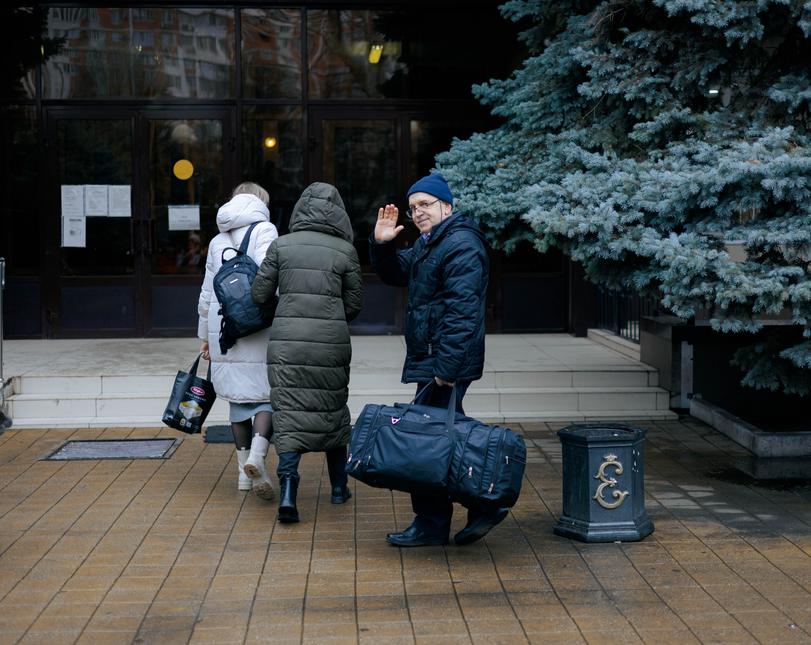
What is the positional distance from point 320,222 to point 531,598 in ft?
8.47

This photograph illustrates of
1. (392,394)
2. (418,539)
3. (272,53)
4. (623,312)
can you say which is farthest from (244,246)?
(272,53)

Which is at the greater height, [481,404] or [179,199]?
[179,199]

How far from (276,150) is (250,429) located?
250 inches

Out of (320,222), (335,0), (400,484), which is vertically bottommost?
(400,484)

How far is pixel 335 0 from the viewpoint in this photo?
1292 centimetres

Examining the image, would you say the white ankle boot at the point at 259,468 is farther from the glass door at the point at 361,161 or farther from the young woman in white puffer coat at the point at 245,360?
the glass door at the point at 361,161

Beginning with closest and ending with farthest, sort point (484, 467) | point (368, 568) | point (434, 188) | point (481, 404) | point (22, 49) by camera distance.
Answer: point (484, 467)
point (368, 568)
point (434, 188)
point (481, 404)
point (22, 49)

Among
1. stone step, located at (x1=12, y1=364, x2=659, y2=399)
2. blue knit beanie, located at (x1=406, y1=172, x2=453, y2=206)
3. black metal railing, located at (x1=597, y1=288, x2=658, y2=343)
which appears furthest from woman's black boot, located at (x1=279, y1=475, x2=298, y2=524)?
black metal railing, located at (x1=597, y1=288, x2=658, y2=343)

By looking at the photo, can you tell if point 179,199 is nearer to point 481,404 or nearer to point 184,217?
point 184,217

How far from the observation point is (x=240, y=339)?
703 centimetres

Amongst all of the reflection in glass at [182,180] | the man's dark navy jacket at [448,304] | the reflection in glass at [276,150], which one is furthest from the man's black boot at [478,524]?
the reflection in glass at [182,180]

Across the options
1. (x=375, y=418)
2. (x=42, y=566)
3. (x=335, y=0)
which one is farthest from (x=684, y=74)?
(x=335, y=0)

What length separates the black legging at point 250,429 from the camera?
6977mm

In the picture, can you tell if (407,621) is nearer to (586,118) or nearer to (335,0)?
(586,118)
